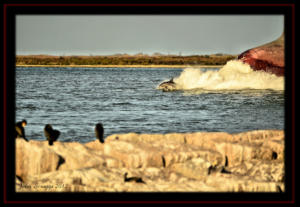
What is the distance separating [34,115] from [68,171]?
8780mm

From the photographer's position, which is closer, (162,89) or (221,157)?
(221,157)

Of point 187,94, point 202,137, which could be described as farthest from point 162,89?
point 202,137

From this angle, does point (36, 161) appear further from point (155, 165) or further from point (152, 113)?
→ point (152, 113)

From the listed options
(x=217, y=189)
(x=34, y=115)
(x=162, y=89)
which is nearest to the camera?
(x=217, y=189)

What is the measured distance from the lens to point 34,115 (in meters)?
16.6

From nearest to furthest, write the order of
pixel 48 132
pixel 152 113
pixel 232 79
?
pixel 48 132
pixel 152 113
pixel 232 79

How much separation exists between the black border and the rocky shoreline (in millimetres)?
871

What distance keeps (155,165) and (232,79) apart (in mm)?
19340
